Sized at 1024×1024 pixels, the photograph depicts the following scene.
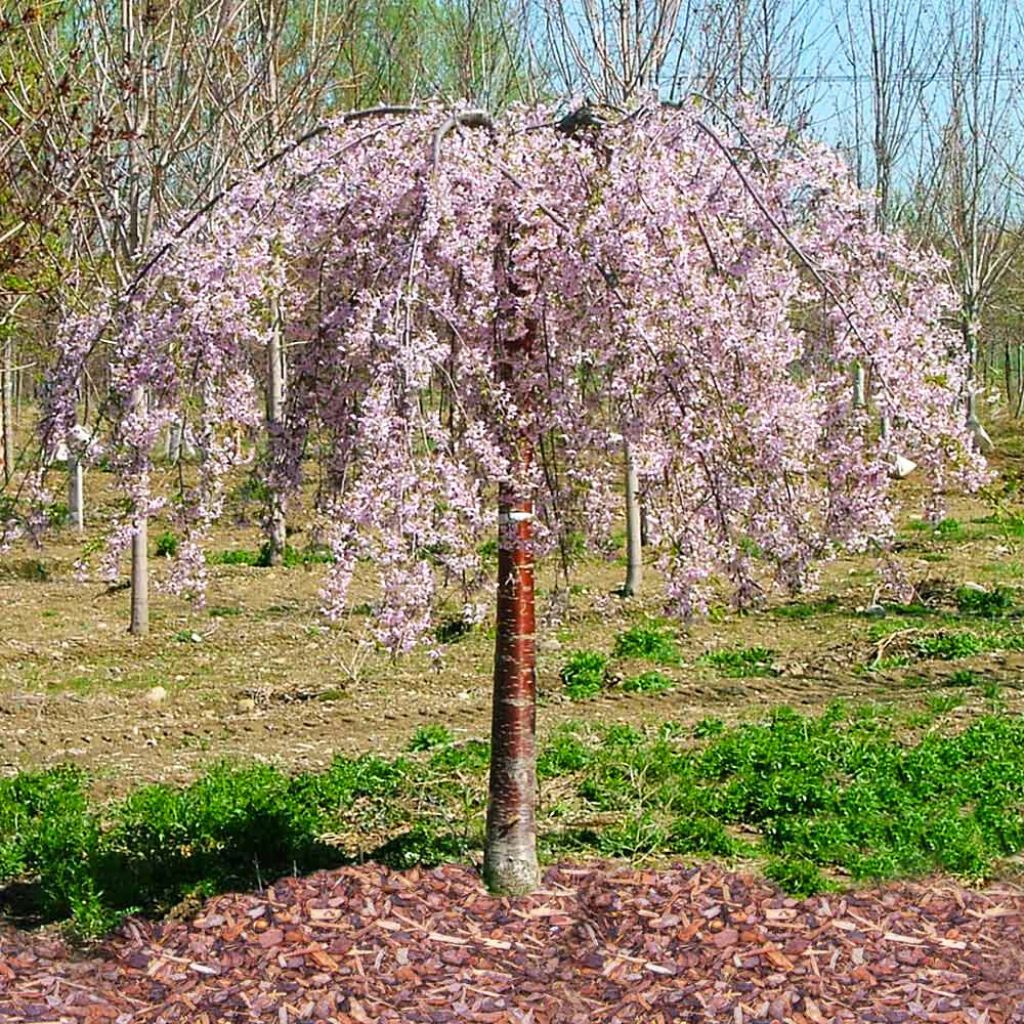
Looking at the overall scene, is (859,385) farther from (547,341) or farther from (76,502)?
(76,502)

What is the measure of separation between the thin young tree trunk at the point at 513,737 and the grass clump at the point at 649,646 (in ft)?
13.4

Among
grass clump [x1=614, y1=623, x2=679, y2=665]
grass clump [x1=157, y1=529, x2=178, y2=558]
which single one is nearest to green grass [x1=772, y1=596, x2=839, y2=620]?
grass clump [x1=614, y1=623, x2=679, y2=665]

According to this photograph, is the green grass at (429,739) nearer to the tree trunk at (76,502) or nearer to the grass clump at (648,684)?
the grass clump at (648,684)

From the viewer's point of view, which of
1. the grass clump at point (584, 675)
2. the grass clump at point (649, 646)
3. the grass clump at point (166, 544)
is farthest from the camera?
the grass clump at point (166, 544)

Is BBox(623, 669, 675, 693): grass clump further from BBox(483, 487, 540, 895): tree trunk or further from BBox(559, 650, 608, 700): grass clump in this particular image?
BBox(483, 487, 540, 895): tree trunk

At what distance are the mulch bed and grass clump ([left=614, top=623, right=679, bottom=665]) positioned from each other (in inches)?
156

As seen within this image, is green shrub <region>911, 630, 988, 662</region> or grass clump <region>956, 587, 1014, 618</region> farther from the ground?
grass clump <region>956, 587, 1014, 618</region>

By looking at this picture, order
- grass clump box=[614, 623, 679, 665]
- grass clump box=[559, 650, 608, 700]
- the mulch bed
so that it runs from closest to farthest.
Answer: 1. the mulch bed
2. grass clump box=[559, 650, 608, 700]
3. grass clump box=[614, 623, 679, 665]

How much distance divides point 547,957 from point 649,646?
4760mm

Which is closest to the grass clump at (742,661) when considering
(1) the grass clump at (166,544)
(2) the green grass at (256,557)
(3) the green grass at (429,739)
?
(3) the green grass at (429,739)

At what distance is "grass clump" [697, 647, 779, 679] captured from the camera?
7975 mm

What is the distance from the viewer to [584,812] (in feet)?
17.2

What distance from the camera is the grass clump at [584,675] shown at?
7582 mm

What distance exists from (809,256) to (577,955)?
7.09 ft
